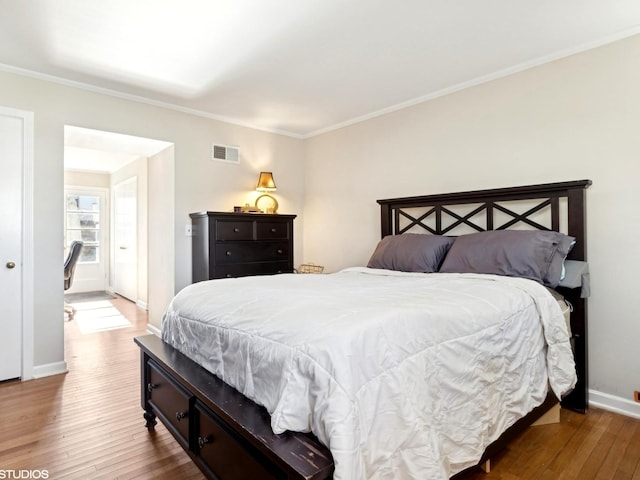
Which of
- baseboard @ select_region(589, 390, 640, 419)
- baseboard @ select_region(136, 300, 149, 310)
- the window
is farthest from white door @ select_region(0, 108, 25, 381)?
the window

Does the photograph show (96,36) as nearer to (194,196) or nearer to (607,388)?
(194,196)

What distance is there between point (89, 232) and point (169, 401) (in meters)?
6.42

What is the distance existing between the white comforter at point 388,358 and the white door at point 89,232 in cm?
598

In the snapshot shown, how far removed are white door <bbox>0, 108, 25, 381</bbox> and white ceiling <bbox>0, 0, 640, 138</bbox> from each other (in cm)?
53

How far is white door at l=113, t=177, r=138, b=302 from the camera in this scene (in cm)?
588

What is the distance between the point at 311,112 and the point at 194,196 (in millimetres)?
1500

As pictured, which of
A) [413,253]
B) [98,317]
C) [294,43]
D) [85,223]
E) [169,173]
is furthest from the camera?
[85,223]

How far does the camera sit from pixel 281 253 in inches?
156

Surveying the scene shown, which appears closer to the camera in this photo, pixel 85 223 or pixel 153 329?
pixel 153 329

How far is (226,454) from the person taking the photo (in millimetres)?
1365

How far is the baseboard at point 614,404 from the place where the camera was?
2266 mm

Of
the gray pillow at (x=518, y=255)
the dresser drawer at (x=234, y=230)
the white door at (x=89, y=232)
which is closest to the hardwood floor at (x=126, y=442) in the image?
the gray pillow at (x=518, y=255)

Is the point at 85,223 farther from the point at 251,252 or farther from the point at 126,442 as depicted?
the point at 126,442

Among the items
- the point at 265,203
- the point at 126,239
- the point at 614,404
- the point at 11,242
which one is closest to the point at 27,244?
the point at 11,242
